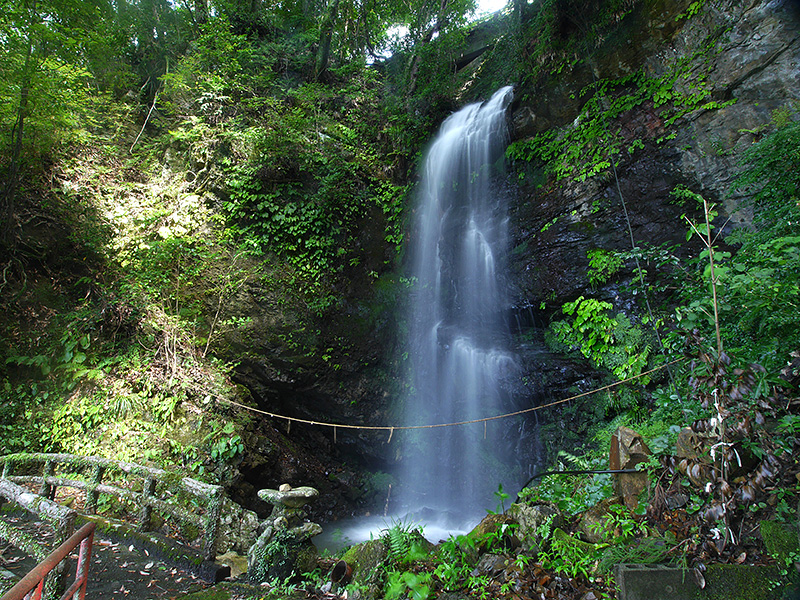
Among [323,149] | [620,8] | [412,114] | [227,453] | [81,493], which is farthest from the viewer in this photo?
[412,114]

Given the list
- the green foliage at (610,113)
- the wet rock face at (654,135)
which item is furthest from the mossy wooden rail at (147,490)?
the green foliage at (610,113)

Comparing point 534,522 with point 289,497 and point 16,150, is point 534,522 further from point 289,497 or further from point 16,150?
point 16,150

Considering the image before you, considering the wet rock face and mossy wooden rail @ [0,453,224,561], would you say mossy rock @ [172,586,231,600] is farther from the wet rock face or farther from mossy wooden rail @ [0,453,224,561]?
the wet rock face

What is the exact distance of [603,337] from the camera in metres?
6.60

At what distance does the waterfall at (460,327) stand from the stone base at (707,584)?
16.3 ft

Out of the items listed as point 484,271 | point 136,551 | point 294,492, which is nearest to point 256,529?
point 294,492

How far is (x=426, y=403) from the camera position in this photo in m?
8.95

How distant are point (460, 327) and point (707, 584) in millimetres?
6917

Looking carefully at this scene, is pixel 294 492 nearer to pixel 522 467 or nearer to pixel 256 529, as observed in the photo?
pixel 256 529

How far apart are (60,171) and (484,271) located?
9314mm

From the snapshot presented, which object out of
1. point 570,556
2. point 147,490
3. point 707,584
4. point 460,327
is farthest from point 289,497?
point 460,327

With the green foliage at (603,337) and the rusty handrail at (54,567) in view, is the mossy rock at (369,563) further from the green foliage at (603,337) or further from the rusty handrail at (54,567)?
the green foliage at (603,337)

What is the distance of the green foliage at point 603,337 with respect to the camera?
20.2ft

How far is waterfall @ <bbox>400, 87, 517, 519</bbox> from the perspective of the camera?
317 inches
